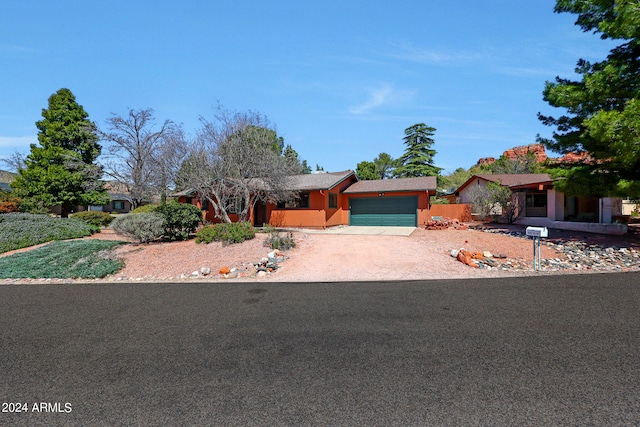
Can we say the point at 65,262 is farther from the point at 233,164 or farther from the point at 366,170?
the point at 366,170

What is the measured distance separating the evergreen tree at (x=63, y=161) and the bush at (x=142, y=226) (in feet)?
37.1

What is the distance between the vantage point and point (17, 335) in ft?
15.6

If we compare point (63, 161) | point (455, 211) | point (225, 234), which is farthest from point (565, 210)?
point (63, 161)

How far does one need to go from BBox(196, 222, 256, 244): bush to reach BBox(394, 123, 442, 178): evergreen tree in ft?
115

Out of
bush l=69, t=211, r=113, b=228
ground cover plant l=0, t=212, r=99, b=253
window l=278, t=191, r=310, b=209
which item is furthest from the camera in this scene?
window l=278, t=191, r=310, b=209

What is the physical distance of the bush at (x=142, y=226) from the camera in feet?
42.2

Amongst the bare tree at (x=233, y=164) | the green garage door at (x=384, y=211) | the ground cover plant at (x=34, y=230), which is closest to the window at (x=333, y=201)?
the green garage door at (x=384, y=211)

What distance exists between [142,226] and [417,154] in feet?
127

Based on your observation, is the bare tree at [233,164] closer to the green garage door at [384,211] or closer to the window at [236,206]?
the window at [236,206]

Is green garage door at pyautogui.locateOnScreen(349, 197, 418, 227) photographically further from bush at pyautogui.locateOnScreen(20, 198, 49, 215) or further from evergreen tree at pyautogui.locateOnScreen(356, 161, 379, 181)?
evergreen tree at pyautogui.locateOnScreen(356, 161, 379, 181)

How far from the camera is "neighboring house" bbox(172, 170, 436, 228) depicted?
2030 centimetres

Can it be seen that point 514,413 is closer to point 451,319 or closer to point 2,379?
point 451,319

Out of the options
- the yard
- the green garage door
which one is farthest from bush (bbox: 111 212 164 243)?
the green garage door

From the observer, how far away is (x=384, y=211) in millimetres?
22359
